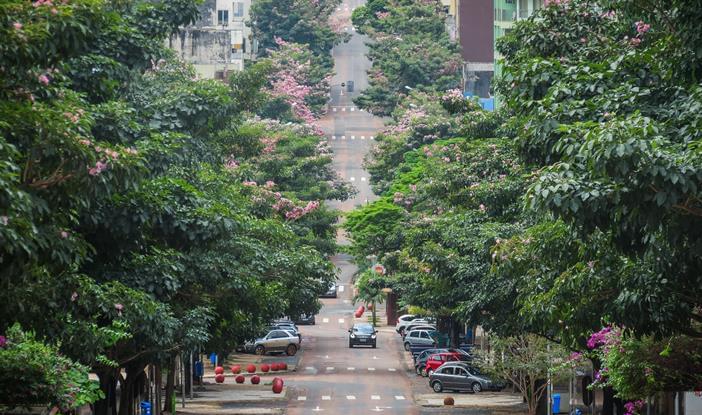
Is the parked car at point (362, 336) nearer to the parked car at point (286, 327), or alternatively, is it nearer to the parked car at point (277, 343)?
the parked car at point (286, 327)

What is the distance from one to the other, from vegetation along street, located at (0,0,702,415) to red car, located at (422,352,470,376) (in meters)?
0.06

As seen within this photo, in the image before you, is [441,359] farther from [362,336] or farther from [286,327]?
[286,327]

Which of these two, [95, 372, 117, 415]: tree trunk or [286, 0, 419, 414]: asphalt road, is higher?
[95, 372, 117, 415]: tree trunk

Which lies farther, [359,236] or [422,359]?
[359,236]

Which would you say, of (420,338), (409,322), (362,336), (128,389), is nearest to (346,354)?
(362,336)

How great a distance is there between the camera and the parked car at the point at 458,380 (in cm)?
5541

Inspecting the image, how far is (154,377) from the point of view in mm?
43375

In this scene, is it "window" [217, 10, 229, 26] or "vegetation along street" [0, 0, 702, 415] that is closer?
"vegetation along street" [0, 0, 702, 415]

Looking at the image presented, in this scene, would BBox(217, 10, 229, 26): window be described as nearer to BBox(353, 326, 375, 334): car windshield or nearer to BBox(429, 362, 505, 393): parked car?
BBox(353, 326, 375, 334): car windshield

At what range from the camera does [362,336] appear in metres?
71.8

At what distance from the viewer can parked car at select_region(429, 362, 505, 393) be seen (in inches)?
2181

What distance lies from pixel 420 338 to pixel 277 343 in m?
6.55

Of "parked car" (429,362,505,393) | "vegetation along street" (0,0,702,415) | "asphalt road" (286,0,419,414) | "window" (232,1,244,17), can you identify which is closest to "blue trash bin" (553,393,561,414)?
"vegetation along street" (0,0,702,415)

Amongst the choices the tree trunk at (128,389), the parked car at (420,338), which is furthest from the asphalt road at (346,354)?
the tree trunk at (128,389)
